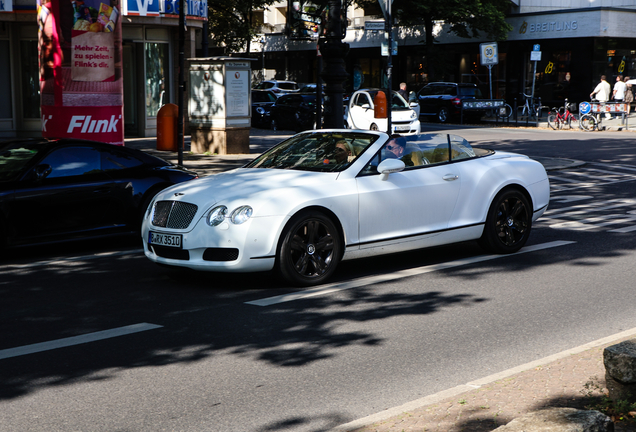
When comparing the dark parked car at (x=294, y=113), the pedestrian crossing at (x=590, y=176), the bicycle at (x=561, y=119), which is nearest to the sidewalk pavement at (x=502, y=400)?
the pedestrian crossing at (x=590, y=176)

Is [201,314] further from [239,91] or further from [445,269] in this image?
[239,91]

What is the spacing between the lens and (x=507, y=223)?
867 cm

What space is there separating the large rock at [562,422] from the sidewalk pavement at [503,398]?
0.38m

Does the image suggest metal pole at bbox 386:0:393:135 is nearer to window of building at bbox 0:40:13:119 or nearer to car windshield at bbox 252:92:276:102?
car windshield at bbox 252:92:276:102

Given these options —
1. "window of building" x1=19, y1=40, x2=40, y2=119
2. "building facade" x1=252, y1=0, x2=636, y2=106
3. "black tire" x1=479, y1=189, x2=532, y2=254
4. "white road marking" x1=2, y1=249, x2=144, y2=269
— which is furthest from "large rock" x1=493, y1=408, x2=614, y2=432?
"building facade" x1=252, y1=0, x2=636, y2=106

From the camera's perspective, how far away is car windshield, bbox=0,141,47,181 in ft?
28.5

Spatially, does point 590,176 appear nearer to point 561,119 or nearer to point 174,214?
point 174,214

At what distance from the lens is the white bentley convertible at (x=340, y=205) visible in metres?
6.85

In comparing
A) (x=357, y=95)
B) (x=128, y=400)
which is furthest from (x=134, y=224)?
(x=357, y=95)

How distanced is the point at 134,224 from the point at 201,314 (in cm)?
348

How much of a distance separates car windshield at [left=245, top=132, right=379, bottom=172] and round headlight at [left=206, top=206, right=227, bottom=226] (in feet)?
3.88

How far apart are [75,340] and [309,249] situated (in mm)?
2303

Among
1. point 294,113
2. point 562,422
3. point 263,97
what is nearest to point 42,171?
point 562,422

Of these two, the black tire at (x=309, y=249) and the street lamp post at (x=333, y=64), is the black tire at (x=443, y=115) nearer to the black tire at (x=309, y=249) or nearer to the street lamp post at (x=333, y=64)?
the street lamp post at (x=333, y=64)
